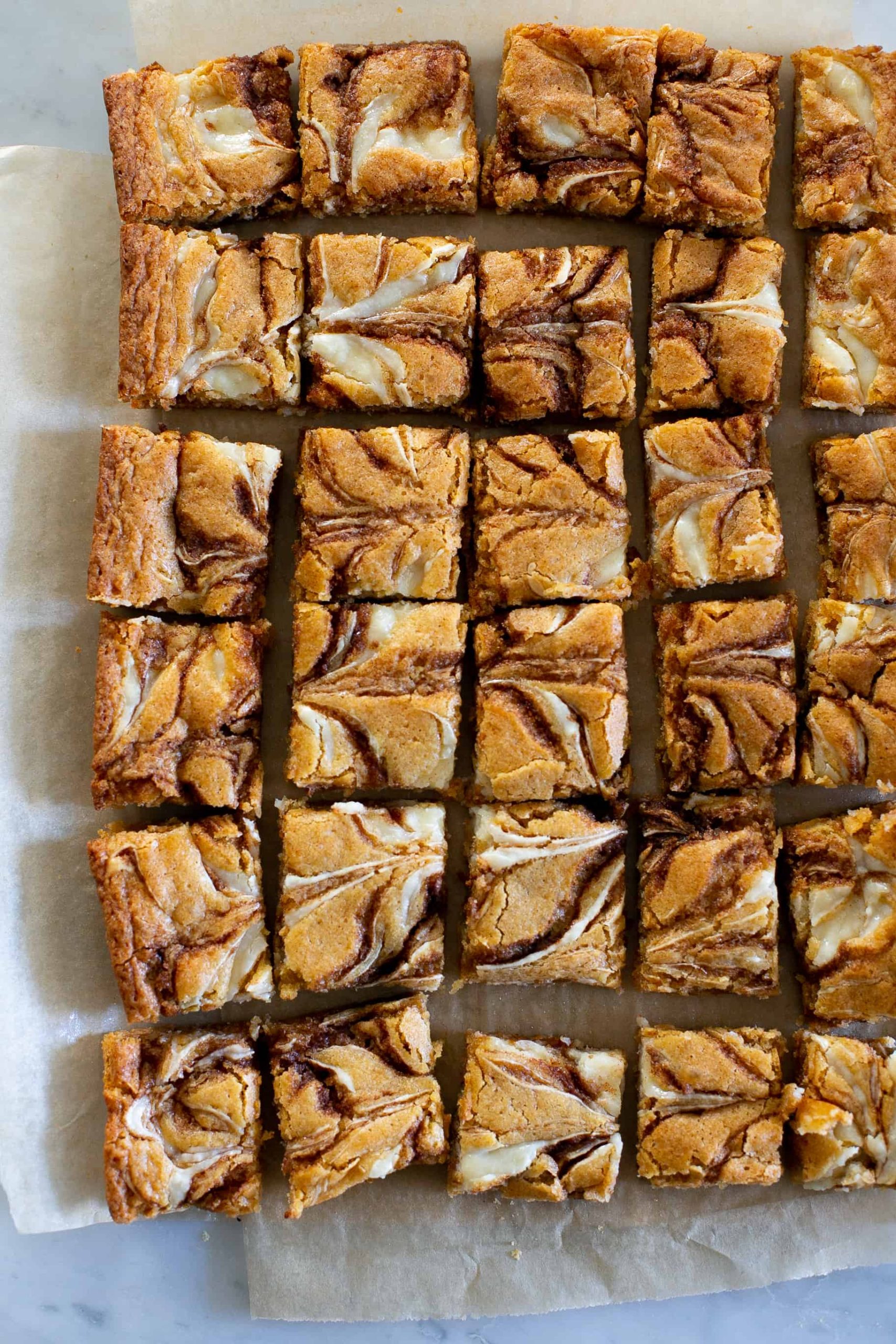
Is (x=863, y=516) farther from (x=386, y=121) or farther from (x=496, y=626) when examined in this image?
(x=386, y=121)

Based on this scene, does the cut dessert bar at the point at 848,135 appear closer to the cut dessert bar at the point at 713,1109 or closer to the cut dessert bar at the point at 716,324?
the cut dessert bar at the point at 716,324

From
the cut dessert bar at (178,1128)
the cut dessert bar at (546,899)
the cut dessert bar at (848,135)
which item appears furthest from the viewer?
the cut dessert bar at (848,135)

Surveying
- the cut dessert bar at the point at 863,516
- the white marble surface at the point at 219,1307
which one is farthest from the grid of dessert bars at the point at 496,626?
the white marble surface at the point at 219,1307

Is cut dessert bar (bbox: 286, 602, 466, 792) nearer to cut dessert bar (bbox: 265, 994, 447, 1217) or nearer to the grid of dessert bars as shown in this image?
the grid of dessert bars

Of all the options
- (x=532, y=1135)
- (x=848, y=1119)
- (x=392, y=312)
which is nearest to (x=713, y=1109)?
(x=848, y=1119)

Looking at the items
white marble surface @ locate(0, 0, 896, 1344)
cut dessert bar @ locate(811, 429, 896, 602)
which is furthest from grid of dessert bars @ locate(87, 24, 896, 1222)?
white marble surface @ locate(0, 0, 896, 1344)

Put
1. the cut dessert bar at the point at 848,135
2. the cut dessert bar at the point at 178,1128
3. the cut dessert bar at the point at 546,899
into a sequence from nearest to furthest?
1. the cut dessert bar at the point at 178,1128
2. the cut dessert bar at the point at 546,899
3. the cut dessert bar at the point at 848,135
